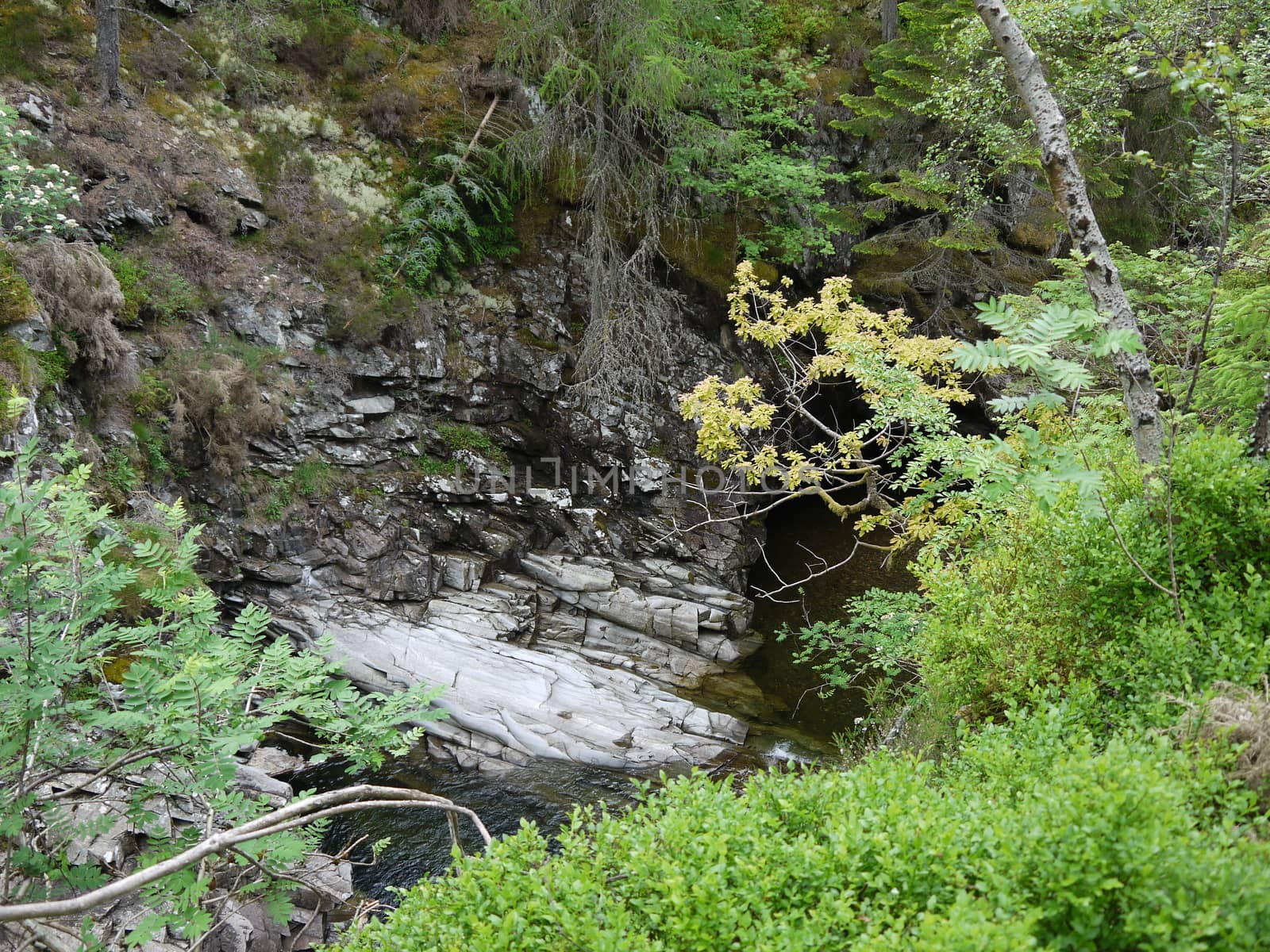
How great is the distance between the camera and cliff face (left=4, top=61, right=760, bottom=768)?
971 cm

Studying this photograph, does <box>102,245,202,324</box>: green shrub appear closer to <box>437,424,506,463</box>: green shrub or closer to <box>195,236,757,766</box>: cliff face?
<box>195,236,757,766</box>: cliff face

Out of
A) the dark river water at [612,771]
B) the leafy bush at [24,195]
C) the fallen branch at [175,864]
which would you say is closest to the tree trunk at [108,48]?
the leafy bush at [24,195]

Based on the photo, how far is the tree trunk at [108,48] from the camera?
11.0 metres

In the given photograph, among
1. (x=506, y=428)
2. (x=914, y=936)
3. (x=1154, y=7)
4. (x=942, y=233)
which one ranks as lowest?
(x=506, y=428)

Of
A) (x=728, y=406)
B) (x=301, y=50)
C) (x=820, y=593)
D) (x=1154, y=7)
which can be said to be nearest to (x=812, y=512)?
(x=820, y=593)

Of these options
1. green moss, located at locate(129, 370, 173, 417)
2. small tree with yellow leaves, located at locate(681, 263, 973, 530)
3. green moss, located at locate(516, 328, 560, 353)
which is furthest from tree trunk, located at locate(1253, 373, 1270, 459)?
green moss, located at locate(129, 370, 173, 417)

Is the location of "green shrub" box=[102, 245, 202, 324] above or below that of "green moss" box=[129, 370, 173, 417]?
above

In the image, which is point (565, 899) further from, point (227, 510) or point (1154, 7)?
point (227, 510)

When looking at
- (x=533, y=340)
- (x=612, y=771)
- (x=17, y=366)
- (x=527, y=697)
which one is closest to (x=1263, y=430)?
(x=612, y=771)

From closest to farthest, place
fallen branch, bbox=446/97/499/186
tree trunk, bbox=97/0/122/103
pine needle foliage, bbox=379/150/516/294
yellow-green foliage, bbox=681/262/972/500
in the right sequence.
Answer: yellow-green foliage, bbox=681/262/972/500, tree trunk, bbox=97/0/122/103, pine needle foliage, bbox=379/150/516/294, fallen branch, bbox=446/97/499/186

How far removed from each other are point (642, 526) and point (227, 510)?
6413 millimetres

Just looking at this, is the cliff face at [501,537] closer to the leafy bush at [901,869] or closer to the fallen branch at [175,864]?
the leafy bush at [901,869]

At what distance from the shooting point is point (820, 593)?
12812 millimetres

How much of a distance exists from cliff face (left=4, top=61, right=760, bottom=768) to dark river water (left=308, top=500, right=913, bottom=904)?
1.27ft
